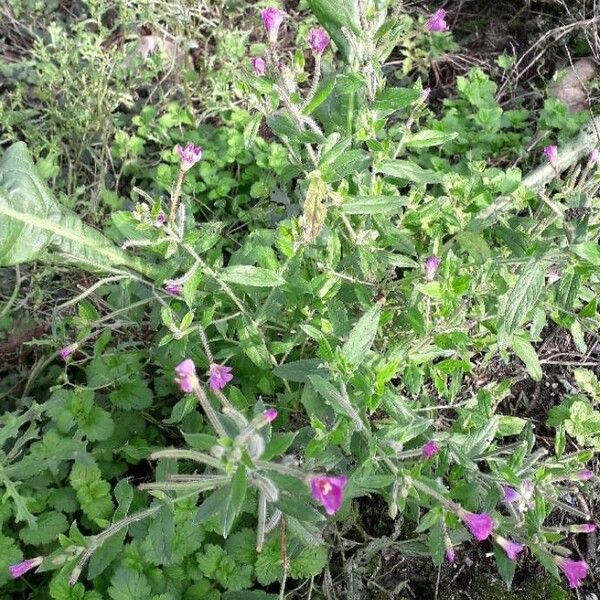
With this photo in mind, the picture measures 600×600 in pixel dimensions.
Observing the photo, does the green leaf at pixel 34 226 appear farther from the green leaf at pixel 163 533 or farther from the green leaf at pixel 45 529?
the green leaf at pixel 45 529

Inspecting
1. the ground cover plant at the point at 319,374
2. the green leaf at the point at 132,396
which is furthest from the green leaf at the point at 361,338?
the green leaf at the point at 132,396

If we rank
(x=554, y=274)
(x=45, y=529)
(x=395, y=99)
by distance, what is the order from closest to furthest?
(x=395, y=99) < (x=554, y=274) < (x=45, y=529)

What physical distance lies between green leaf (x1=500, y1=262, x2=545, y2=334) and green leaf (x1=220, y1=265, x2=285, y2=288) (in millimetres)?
601

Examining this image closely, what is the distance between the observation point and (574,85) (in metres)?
3.42

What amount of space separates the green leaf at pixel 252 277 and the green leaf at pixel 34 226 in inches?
15.5

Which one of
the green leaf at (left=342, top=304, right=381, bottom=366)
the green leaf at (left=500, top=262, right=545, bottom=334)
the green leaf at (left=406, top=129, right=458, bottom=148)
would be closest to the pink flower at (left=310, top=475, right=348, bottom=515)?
the green leaf at (left=342, top=304, right=381, bottom=366)

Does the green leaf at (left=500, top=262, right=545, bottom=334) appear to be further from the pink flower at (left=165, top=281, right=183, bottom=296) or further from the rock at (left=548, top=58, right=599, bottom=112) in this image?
the rock at (left=548, top=58, right=599, bottom=112)

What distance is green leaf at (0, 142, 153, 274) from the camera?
1790 millimetres

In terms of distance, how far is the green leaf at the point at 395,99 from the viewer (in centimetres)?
186

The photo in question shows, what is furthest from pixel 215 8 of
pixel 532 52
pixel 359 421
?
pixel 359 421

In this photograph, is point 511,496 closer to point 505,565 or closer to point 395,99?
point 505,565

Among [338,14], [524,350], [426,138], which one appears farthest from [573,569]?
[338,14]

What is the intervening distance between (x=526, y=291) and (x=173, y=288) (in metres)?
0.95

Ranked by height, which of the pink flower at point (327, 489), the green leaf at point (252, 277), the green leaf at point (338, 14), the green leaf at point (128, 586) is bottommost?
the green leaf at point (128, 586)
